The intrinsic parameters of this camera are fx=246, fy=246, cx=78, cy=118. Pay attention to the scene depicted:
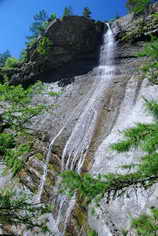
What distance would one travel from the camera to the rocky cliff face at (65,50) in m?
19.6

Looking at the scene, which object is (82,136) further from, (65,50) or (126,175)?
(65,50)

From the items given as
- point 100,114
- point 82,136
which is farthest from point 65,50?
point 82,136

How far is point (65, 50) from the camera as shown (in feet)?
65.1

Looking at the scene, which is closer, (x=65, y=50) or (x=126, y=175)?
(x=126, y=175)

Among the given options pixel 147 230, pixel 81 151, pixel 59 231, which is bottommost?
pixel 59 231

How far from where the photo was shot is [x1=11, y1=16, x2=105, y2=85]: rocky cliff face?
19594 mm

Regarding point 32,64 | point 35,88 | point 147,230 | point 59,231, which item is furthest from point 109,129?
point 32,64

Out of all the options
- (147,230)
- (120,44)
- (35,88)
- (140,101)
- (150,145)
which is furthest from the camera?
(120,44)

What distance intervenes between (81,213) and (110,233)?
140 centimetres

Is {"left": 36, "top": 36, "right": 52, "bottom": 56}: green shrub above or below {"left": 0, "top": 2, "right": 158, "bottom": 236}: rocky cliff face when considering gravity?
above

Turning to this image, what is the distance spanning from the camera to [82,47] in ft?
65.8

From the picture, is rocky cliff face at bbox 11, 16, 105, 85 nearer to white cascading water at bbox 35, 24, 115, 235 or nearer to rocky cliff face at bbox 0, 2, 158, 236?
rocky cliff face at bbox 0, 2, 158, 236

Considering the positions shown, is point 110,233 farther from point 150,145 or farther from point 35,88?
point 35,88

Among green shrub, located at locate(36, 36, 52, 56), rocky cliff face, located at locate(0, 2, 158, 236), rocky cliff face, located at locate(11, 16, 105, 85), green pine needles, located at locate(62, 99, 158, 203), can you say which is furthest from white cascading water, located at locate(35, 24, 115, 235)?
green pine needles, located at locate(62, 99, 158, 203)
